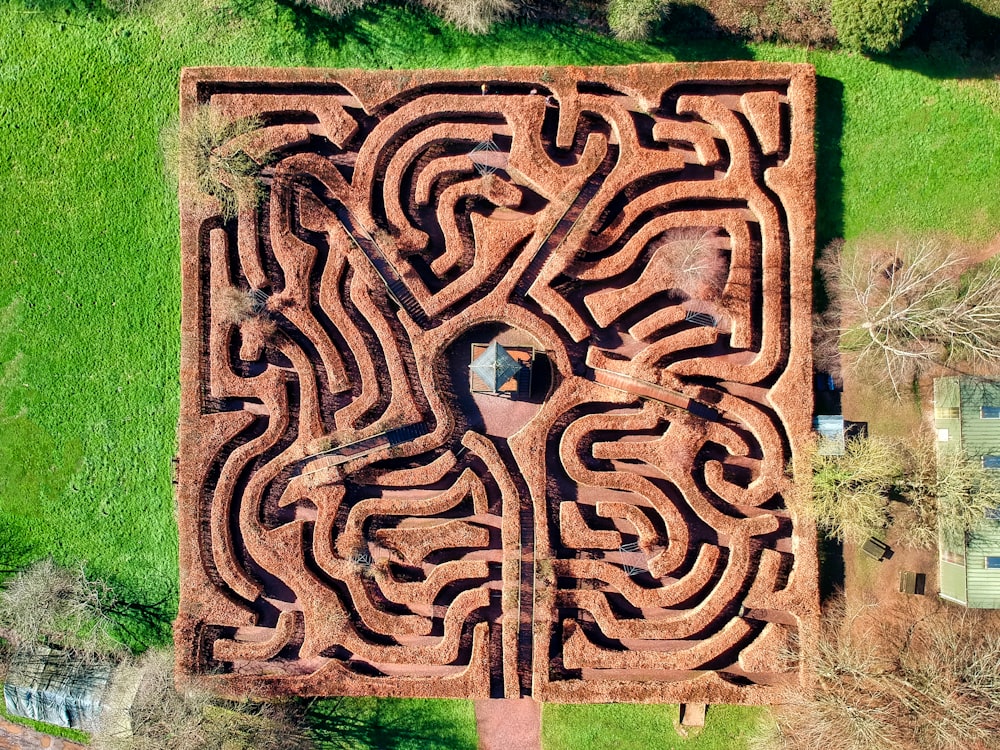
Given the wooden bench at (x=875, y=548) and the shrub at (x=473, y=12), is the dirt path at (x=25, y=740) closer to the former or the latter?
the wooden bench at (x=875, y=548)

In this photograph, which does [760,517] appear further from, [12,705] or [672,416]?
[12,705]

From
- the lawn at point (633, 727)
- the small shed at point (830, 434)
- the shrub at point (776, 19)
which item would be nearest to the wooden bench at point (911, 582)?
the small shed at point (830, 434)

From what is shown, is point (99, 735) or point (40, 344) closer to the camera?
point (99, 735)

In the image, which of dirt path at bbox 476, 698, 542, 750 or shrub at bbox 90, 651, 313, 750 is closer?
shrub at bbox 90, 651, 313, 750

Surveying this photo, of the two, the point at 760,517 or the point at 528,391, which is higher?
the point at 528,391

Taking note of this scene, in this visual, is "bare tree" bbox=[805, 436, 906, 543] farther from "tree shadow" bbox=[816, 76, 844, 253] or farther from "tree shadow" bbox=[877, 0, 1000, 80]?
"tree shadow" bbox=[877, 0, 1000, 80]

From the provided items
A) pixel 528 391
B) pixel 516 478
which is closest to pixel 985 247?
pixel 528 391

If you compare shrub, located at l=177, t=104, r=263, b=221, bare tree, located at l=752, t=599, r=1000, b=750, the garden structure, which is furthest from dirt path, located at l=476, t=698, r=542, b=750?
shrub, located at l=177, t=104, r=263, b=221
